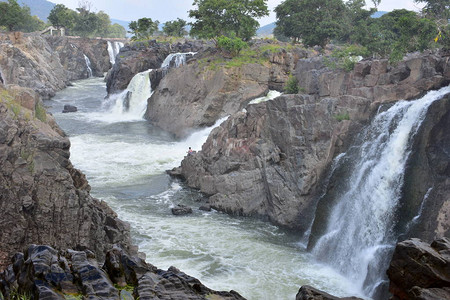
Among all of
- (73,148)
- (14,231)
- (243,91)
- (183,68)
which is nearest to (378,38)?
(243,91)

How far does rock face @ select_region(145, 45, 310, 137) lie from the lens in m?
43.3

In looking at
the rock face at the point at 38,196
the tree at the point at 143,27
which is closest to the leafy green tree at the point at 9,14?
the tree at the point at 143,27

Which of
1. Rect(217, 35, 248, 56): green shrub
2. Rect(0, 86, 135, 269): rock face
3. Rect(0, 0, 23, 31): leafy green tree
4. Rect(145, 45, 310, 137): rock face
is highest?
Rect(0, 0, 23, 31): leafy green tree

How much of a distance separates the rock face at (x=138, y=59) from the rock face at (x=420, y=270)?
5070 centimetres

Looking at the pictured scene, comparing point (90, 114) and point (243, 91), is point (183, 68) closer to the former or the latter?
point (243, 91)

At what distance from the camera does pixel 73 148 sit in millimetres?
39500

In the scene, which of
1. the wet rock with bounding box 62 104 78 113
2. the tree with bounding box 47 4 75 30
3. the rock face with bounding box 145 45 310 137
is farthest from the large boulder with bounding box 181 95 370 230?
the tree with bounding box 47 4 75 30

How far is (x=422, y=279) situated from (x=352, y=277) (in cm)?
955

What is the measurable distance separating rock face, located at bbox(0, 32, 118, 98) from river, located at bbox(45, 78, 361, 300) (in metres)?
16.5

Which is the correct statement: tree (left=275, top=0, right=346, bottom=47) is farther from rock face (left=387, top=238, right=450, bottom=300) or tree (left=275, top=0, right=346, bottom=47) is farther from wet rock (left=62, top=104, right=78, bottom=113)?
rock face (left=387, top=238, right=450, bottom=300)

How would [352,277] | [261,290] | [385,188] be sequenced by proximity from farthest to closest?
1. [385,188]
2. [352,277]
3. [261,290]

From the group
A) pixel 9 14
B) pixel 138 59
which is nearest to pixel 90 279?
pixel 138 59

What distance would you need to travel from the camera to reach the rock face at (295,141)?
1009 inches

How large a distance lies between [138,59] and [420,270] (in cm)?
5292
